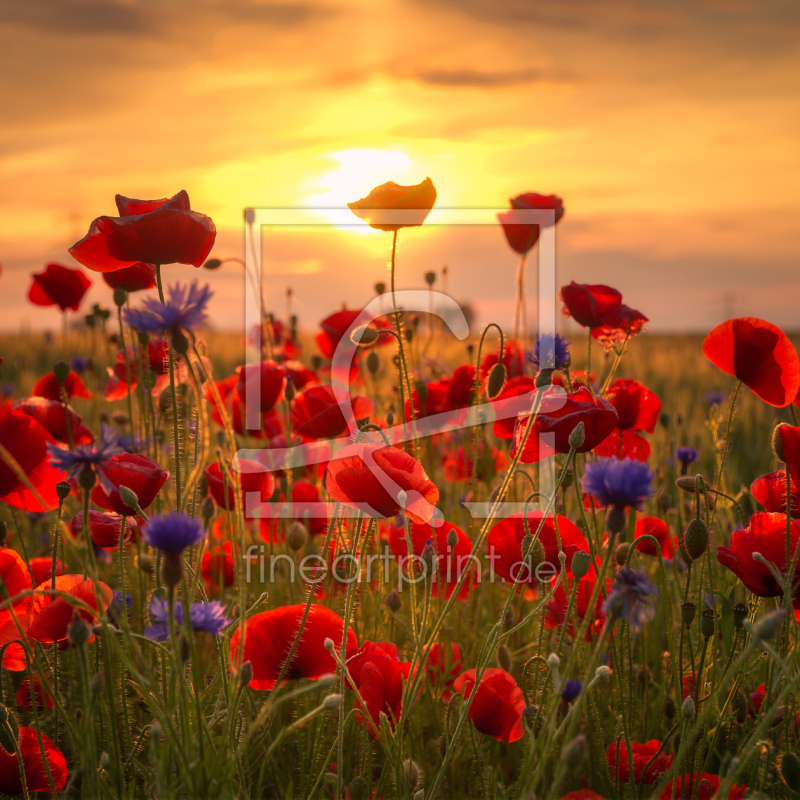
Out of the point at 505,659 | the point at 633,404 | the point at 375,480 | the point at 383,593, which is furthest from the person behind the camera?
the point at 633,404

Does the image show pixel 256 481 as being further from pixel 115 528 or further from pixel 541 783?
pixel 541 783

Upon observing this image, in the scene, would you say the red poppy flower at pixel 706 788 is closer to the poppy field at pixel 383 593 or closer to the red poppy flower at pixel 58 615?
the poppy field at pixel 383 593

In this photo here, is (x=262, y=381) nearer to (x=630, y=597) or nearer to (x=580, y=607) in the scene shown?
(x=580, y=607)

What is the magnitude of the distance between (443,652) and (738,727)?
23.0 inches

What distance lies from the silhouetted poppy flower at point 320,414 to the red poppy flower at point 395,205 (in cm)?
43

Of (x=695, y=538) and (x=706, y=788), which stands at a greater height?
(x=695, y=538)

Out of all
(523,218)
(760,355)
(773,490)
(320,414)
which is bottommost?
(773,490)

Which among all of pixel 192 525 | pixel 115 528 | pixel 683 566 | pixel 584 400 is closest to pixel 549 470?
pixel 683 566

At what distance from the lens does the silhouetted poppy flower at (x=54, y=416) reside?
169 centimetres

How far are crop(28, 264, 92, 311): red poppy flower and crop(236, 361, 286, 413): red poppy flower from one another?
0.81 meters

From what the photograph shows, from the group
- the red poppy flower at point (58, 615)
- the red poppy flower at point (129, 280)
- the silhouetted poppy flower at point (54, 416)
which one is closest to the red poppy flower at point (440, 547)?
the red poppy flower at point (58, 615)

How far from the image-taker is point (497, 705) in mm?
1157

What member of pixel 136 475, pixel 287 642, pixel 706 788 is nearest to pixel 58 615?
pixel 136 475

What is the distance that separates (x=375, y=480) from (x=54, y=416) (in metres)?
1.05
